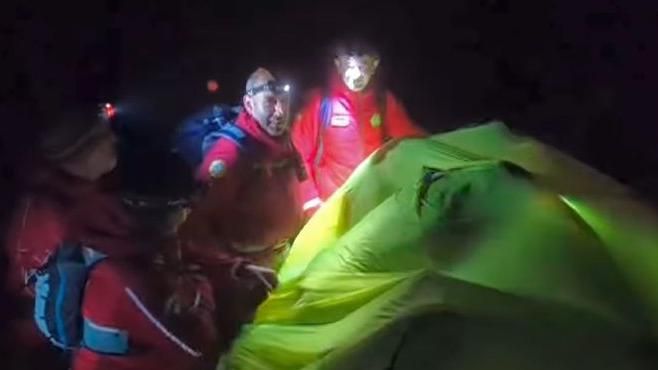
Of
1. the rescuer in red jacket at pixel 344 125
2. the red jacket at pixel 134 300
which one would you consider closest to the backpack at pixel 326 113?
the rescuer in red jacket at pixel 344 125

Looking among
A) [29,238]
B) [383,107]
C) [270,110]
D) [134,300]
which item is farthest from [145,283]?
[383,107]

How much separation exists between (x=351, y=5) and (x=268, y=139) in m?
0.21

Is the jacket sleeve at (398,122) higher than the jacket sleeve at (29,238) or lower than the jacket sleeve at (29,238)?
higher

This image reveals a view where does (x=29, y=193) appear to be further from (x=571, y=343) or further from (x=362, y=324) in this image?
(x=571, y=343)

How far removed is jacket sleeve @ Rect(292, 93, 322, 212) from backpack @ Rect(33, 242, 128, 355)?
0.92 ft

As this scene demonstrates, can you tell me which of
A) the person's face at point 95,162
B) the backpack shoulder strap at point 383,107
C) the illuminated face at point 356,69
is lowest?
the person's face at point 95,162

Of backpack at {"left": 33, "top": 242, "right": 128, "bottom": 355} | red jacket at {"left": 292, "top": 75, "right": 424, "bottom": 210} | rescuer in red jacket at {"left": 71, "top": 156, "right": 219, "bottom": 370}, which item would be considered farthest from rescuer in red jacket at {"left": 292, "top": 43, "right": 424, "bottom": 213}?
backpack at {"left": 33, "top": 242, "right": 128, "bottom": 355}

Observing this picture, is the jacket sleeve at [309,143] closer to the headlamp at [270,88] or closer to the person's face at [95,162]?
the headlamp at [270,88]

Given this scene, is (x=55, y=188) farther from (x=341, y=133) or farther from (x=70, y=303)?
(x=341, y=133)

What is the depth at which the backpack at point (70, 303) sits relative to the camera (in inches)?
61.6

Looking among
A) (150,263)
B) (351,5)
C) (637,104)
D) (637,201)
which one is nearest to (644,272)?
(637,201)

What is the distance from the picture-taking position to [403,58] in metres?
1.64

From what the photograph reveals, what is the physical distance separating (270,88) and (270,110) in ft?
0.10

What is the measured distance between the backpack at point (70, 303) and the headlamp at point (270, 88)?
289 millimetres
